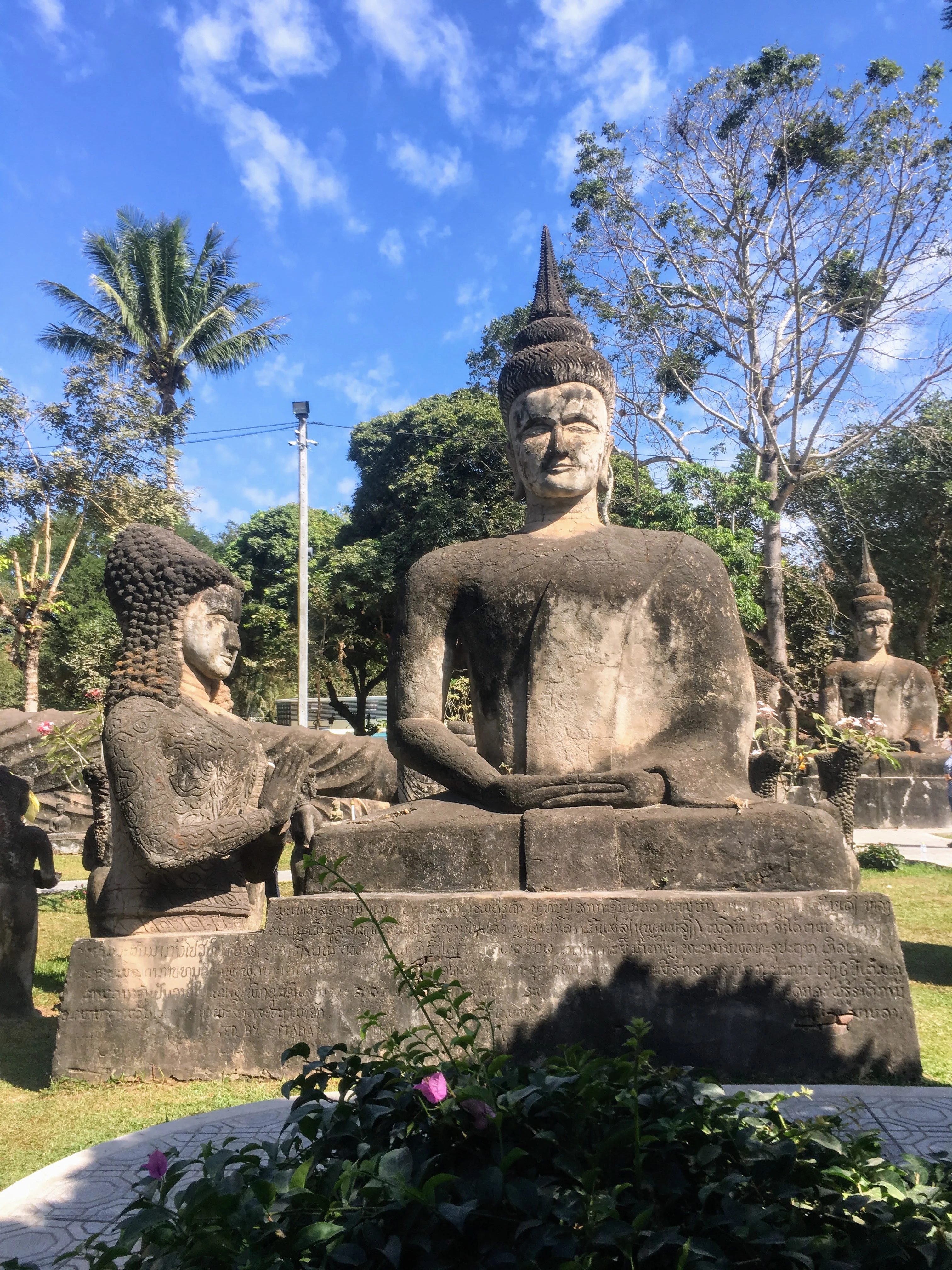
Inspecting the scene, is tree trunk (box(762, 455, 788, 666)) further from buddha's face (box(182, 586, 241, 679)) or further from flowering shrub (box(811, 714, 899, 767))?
buddha's face (box(182, 586, 241, 679))

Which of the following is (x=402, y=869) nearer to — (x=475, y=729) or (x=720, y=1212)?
(x=475, y=729)

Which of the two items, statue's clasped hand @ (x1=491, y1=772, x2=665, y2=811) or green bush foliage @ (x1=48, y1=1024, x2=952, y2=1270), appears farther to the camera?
statue's clasped hand @ (x1=491, y1=772, x2=665, y2=811)

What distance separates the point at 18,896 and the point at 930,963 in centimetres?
597

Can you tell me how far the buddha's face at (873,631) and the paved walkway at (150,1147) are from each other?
47.1ft

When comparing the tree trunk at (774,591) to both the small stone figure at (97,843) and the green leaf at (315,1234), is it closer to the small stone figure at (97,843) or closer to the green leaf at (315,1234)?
the small stone figure at (97,843)

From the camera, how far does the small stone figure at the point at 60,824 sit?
14031mm

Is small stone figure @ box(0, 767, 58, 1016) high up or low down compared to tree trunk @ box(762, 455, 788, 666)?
down

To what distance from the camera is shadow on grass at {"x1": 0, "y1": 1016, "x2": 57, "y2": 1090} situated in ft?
14.8

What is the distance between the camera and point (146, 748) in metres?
4.47

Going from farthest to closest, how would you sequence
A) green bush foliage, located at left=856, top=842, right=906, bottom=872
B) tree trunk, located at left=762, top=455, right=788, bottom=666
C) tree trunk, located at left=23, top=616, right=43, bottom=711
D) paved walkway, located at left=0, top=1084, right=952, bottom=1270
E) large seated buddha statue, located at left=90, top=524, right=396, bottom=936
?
tree trunk, located at left=762, top=455, right=788, bottom=666 < tree trunk, located at left=23, top=616, right=43, bottom=711 < green bush foliage, located at left=856, top=842, right=906, bottom=872 < large seated buddha statue, located at left=90, top=524, right=396, bottom=936 < paved walkway, located at left=0, top=1084, right=952, bottom=1270

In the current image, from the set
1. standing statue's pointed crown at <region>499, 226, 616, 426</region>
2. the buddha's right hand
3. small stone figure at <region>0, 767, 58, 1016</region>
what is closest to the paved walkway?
the buddha's right hand

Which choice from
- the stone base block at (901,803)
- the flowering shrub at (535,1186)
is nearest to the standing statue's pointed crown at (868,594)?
the stone base block at (901,803)

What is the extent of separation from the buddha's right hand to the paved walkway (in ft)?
4.59

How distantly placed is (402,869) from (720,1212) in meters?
2.70
